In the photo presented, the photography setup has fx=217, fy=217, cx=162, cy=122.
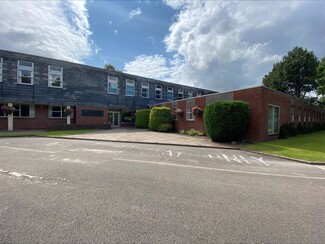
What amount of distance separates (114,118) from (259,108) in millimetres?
21400

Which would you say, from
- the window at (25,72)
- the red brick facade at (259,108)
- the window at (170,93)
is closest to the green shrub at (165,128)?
the red brick facade at (259,108)

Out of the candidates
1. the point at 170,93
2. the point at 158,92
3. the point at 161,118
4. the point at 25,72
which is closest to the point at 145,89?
the point at 158,92

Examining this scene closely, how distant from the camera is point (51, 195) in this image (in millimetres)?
4598

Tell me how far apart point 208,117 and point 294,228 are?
12.4m

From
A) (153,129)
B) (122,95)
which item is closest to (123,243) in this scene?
(153,129)

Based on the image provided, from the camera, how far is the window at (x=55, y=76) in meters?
24.7

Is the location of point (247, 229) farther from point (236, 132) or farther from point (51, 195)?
point (236, 132)

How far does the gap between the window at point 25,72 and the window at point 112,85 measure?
30.0ft

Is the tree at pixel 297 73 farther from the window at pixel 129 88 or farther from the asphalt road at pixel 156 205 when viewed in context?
the asphalt road at pixel 156 205

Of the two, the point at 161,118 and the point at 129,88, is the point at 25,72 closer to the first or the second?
the point at 129,88

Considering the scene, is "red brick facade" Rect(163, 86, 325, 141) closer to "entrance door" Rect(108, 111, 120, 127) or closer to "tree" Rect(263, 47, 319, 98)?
"entrance door" Rect(108, 111, 120, 127)

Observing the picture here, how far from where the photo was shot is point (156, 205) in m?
4.22

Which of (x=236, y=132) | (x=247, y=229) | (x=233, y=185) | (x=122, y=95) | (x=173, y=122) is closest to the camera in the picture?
(x=247, y=229)

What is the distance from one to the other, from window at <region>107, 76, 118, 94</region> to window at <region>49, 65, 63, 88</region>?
6.21 metres
